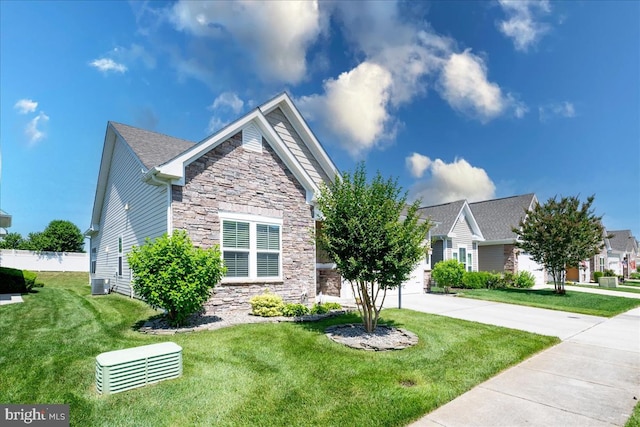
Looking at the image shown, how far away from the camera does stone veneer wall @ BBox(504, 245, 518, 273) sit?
84.7 feet

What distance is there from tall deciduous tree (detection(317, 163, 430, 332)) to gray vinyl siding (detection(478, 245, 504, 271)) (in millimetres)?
21815

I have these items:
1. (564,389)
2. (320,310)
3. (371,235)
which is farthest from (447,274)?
(564,389)

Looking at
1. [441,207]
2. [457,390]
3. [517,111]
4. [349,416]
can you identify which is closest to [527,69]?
[517,111]

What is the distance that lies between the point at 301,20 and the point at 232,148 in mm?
5321

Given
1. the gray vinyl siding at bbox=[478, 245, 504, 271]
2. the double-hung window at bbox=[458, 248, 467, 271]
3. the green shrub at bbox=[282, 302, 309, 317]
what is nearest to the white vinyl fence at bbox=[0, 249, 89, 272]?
the green shrub at bbox=[282, 302, 309, 317]

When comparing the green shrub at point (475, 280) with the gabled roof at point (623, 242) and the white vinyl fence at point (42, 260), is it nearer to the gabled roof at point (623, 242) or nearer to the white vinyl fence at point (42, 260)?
the white vinyl fence at point (42, 260)

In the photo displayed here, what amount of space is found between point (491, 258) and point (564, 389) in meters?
23.8

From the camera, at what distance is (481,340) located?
8.05 meters

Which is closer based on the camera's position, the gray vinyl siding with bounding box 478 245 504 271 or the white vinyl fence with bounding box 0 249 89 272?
the gray vinyl siding with bounding box 478 245 504 271

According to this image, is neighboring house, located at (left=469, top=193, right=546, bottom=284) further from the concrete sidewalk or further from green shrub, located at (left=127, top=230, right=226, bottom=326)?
green shrub, located at (left=127, top=230, right=226, bottom=326)

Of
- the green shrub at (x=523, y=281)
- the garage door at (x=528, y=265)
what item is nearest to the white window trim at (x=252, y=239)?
the green shrub at (x=523, y=281)

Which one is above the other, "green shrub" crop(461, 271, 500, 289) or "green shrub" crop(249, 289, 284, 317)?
"green shrub" crop(249, 289, 284, 317)

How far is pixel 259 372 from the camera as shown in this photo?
18.3ft

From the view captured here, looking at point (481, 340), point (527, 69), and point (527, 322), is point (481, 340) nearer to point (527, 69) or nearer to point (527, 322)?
point (527, 322)
